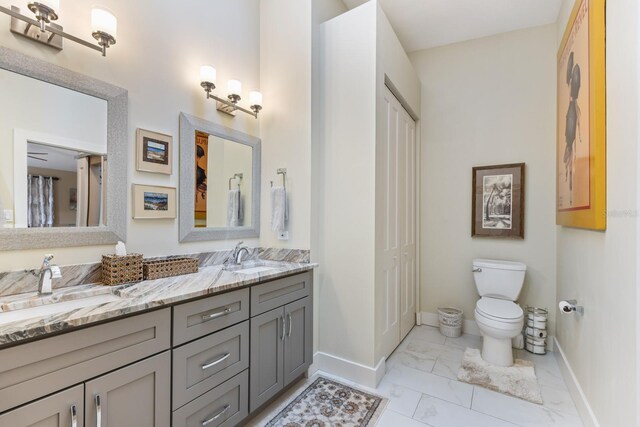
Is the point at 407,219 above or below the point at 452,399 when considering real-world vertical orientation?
above

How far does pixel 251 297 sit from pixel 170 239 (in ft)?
2.19

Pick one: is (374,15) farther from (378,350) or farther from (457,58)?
(378,350)

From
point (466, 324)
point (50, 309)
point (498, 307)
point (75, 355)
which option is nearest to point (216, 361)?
point (75, 355)

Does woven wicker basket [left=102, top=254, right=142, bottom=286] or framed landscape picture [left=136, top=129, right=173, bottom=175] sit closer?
woven wicker basket [left=102, top=254, right=142, bottom=286]

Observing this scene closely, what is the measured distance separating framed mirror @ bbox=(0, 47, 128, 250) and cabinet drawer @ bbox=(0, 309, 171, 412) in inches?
24.4

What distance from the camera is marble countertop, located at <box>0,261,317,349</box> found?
3.02ft

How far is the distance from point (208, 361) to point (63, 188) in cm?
111

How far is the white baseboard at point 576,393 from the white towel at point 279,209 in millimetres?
2136

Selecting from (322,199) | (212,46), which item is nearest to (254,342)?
(322,199)

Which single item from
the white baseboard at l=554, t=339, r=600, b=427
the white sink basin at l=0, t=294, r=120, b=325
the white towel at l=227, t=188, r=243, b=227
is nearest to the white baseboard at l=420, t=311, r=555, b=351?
the white baseboard at l=554, t=339, r=600, b=427

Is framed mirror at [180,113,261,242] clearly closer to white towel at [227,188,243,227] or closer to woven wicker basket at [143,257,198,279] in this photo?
white towel at [227,188,243,227]

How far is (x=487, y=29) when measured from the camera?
2949 mm

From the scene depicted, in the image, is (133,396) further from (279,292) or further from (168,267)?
(279,292)

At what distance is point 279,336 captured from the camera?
6.14 feet
